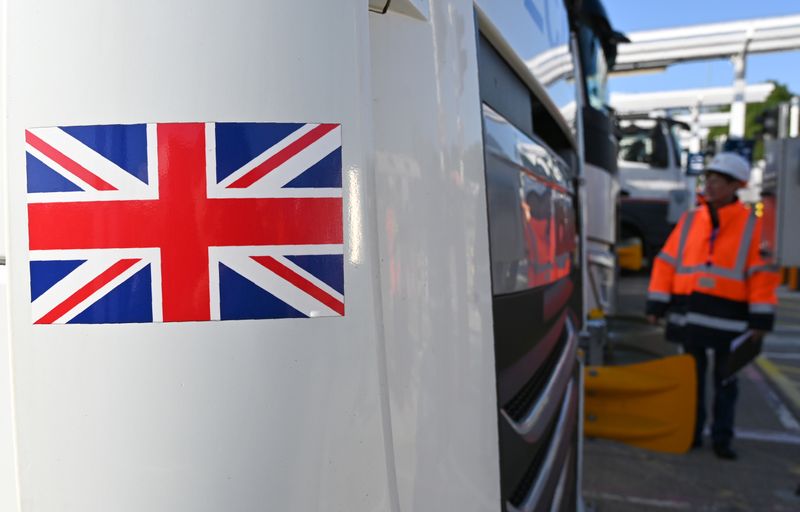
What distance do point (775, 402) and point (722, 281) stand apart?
1941 millimetres

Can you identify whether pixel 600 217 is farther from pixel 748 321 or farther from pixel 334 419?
pixel 334 419

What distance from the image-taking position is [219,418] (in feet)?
2.58

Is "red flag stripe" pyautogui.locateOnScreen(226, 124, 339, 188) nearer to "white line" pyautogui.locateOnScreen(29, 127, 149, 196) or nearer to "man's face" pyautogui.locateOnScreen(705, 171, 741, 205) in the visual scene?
"white line" pyautogui.locateOnScreen(29, 127, 149, 196)

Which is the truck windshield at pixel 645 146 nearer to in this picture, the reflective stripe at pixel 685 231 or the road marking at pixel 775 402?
the road marking at pixel 775 402

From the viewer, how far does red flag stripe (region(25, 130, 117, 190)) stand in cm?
77

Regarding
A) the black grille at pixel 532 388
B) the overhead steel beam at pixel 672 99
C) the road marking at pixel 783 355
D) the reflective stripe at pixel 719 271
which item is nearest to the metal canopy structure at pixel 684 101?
the overhead steel beam at pixel 672 99

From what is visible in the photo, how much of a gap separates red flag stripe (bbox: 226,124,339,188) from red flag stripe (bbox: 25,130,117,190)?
0.49 feet

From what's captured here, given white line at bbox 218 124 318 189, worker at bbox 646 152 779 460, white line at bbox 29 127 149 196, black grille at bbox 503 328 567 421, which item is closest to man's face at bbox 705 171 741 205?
worker at bbox 646 152 779 460

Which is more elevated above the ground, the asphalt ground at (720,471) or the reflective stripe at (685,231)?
the reflective stripe at (685,231)

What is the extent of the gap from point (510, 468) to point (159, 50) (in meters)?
0.92

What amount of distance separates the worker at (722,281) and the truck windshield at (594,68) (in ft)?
4.24

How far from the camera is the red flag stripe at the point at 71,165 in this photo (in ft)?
2.54

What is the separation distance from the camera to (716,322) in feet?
12.6

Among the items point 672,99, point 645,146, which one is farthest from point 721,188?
point 672,99
